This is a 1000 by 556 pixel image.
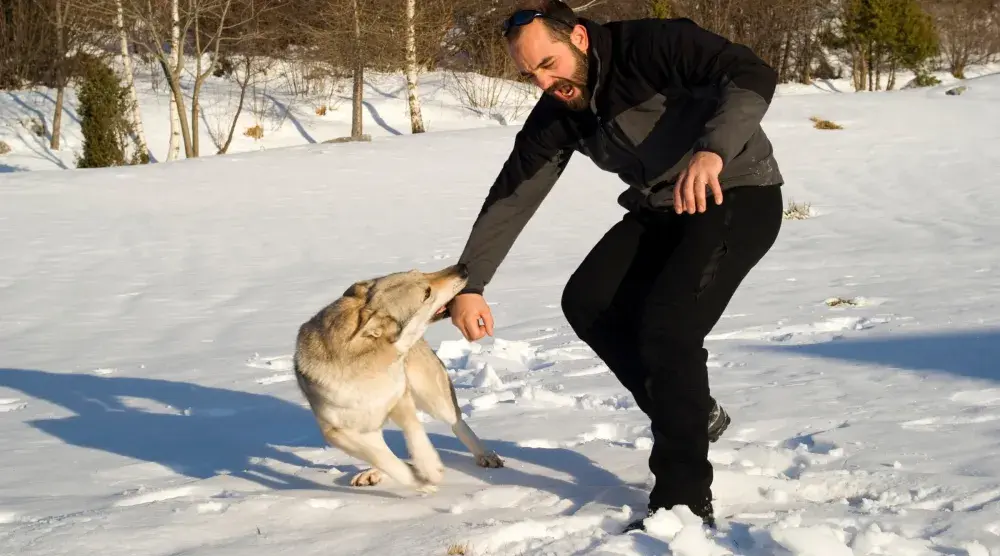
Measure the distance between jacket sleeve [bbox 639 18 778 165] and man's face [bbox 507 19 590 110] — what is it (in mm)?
231

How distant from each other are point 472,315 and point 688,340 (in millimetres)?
944

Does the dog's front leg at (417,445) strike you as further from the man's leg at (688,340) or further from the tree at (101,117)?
the tree at (101,117)

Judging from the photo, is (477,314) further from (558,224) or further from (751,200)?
(558,224)

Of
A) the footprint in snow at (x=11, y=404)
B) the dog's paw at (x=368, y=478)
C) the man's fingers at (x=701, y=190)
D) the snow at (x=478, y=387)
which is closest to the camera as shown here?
the man's fingers at (x=701, y=190)

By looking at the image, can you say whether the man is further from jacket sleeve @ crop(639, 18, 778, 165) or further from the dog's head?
the dog's head

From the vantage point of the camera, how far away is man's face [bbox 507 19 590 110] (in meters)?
3.25

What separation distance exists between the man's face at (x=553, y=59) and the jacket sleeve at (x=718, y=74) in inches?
9.1

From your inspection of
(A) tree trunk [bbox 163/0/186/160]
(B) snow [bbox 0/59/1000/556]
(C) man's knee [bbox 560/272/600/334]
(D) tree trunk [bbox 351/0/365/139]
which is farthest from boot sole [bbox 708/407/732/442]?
(D) tree trunk [bbox 351/0/365/139]

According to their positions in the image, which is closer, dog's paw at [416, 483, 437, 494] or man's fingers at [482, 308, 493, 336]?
man's fingers at [482, 308, 493, 336]

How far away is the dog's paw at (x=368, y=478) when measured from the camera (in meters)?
4.21

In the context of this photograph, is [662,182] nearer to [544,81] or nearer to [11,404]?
[544,81]

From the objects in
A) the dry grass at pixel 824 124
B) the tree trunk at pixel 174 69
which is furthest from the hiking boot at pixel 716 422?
the tree trunk at pixel 174 69

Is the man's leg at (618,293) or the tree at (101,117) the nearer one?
the man's leg at (618,293)

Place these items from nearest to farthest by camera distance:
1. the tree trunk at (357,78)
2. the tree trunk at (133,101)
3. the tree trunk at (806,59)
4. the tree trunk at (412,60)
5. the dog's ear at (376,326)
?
the dog's ear at (376,326), the tree trunk at (133,101), the tree trunk at (412,60), the tree trunk at (357,78), the tree trunk at (806,59)
